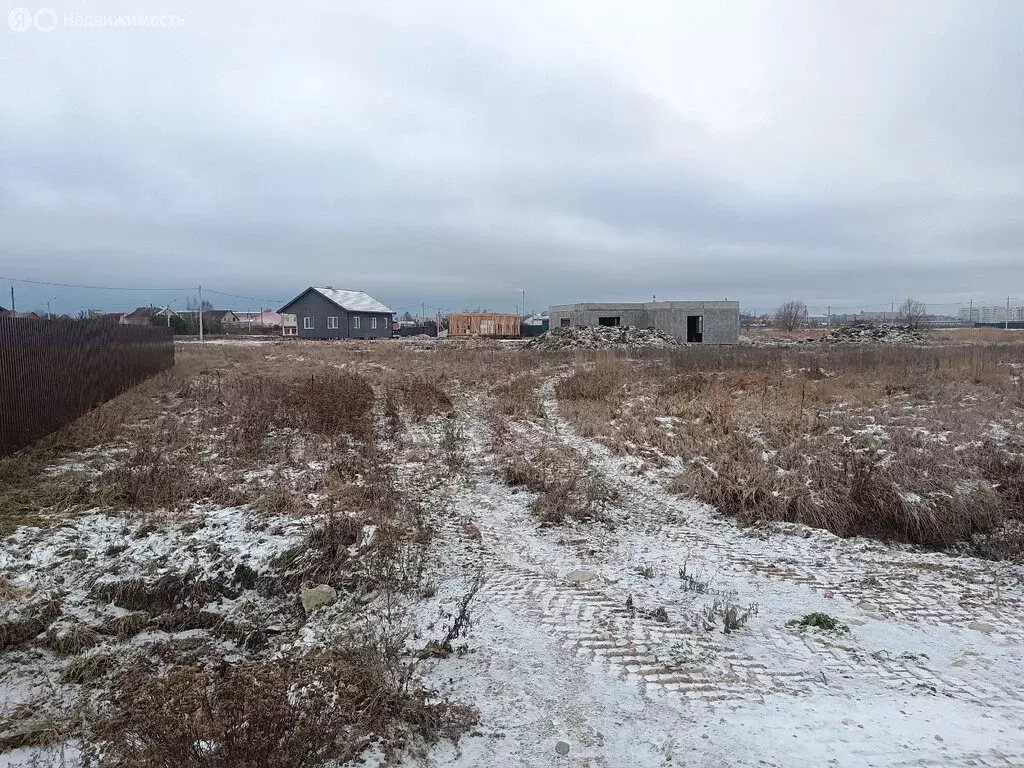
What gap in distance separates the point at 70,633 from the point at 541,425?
810 centimetres

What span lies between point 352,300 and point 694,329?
93.5 feet

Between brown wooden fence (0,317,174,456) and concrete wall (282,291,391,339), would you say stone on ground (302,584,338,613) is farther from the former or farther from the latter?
concrete wall (282,291,391,339)

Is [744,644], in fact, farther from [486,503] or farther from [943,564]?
[486,503]

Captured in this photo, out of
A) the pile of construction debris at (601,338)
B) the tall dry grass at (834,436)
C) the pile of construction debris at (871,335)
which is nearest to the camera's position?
the tall dry grass at (834,436)

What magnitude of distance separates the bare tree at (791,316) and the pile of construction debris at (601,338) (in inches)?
1538

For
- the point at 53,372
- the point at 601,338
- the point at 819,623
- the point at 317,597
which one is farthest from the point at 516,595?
the point at 601,338

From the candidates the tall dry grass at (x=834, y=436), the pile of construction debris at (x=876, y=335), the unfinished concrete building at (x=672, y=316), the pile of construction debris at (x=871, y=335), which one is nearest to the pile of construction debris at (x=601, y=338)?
the unfinished concrete building at (x=672, y=316)

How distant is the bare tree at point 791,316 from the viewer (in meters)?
66.1

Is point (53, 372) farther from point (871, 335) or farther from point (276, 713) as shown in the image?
point (871, 335)

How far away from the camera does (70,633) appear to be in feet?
12.5

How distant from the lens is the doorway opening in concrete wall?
35.3 metres

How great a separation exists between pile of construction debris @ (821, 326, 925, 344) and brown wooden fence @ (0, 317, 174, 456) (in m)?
36.0

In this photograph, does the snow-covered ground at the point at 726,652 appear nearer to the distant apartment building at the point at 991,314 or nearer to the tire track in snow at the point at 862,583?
the tire track in snow at the point at 862,583

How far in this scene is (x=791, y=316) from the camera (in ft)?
219
